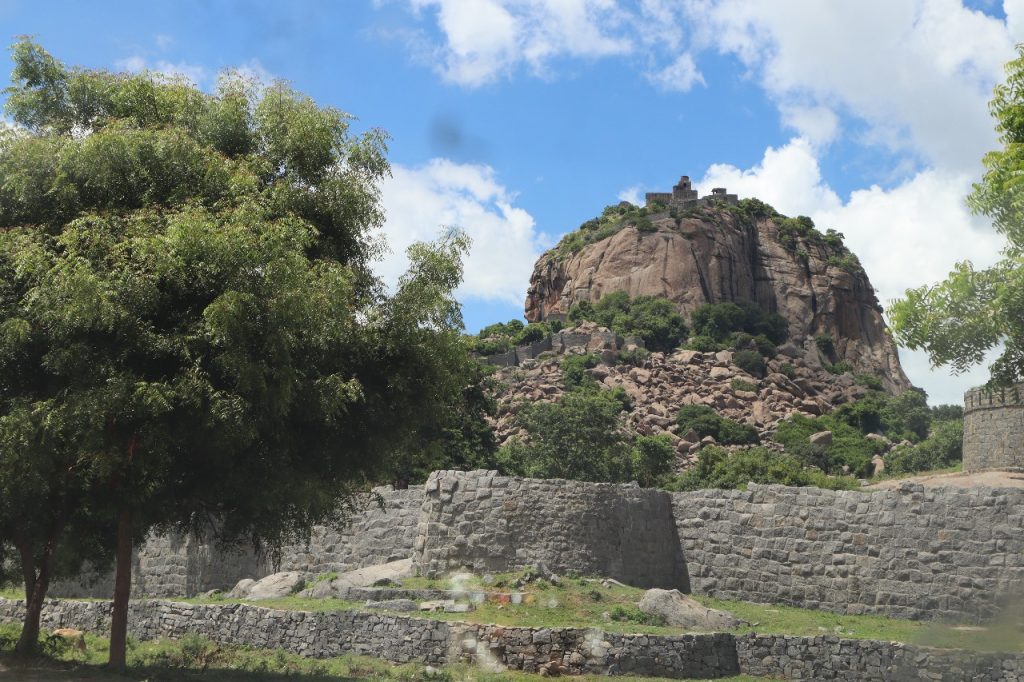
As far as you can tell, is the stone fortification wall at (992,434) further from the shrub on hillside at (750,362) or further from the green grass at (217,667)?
the shrub on hillside at (750,362)

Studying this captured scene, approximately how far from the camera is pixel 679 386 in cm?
9912

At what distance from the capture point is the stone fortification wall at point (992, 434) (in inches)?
1891

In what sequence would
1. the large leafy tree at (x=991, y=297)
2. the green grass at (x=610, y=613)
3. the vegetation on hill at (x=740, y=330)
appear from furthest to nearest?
1. the vegetation on hill at (x=740, y=330)
2. the green grass at (x=610, y=613)
3. the large leafy tree at (x=991, y=297)

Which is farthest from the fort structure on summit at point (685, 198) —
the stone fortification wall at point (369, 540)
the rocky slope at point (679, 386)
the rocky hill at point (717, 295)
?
the stone fortification wall at point (369, 540)

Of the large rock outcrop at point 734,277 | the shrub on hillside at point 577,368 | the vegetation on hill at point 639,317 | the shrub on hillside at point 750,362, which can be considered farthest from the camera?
the large rock outcrop at point 734,277

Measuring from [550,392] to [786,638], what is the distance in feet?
251

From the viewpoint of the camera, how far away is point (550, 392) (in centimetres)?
9312

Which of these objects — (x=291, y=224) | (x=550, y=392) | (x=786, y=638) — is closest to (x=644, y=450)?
(x=550, y=392)

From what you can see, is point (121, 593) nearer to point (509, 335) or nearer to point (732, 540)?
point (732, 540)

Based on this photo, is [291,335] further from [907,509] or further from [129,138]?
[907,509]

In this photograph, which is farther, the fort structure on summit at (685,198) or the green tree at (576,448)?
the fort structure on summit at (685,198)

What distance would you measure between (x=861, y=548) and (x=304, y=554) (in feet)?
36.4

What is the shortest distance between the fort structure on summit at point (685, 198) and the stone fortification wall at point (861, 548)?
403 feet

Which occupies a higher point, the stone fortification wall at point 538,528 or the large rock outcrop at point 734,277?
the large rock outcrop at point 734,277
